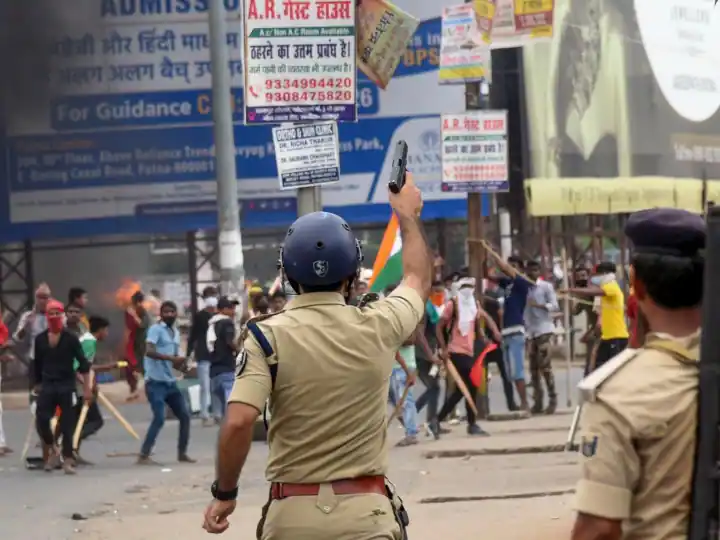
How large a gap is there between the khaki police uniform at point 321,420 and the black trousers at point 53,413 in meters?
10.6

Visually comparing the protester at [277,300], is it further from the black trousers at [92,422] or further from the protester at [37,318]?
the protester at [37,318]

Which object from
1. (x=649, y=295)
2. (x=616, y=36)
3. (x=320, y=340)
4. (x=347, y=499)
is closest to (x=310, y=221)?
(x=320, y=340)

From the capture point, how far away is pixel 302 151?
1134 cm

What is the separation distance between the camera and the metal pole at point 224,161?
20266 millimetres

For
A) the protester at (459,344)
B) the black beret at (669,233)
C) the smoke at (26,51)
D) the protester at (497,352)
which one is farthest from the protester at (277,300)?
the black beret at (669,233)

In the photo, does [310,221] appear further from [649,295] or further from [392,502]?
[649,295]

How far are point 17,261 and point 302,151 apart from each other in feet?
49.9

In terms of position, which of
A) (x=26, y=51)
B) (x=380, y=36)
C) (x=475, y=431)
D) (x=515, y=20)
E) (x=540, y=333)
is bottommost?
(x=475, y=431)

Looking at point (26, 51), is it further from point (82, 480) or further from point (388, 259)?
point (388, 259)

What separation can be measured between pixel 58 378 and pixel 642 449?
1226cm

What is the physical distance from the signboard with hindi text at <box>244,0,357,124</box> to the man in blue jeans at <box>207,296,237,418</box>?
5382 mm

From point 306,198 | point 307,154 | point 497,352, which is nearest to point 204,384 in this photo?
point 497,352

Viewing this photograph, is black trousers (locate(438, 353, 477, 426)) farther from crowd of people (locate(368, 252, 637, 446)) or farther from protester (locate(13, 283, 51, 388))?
protester (locate(13, 283, 51, 388))

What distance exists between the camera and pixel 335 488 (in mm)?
4273
